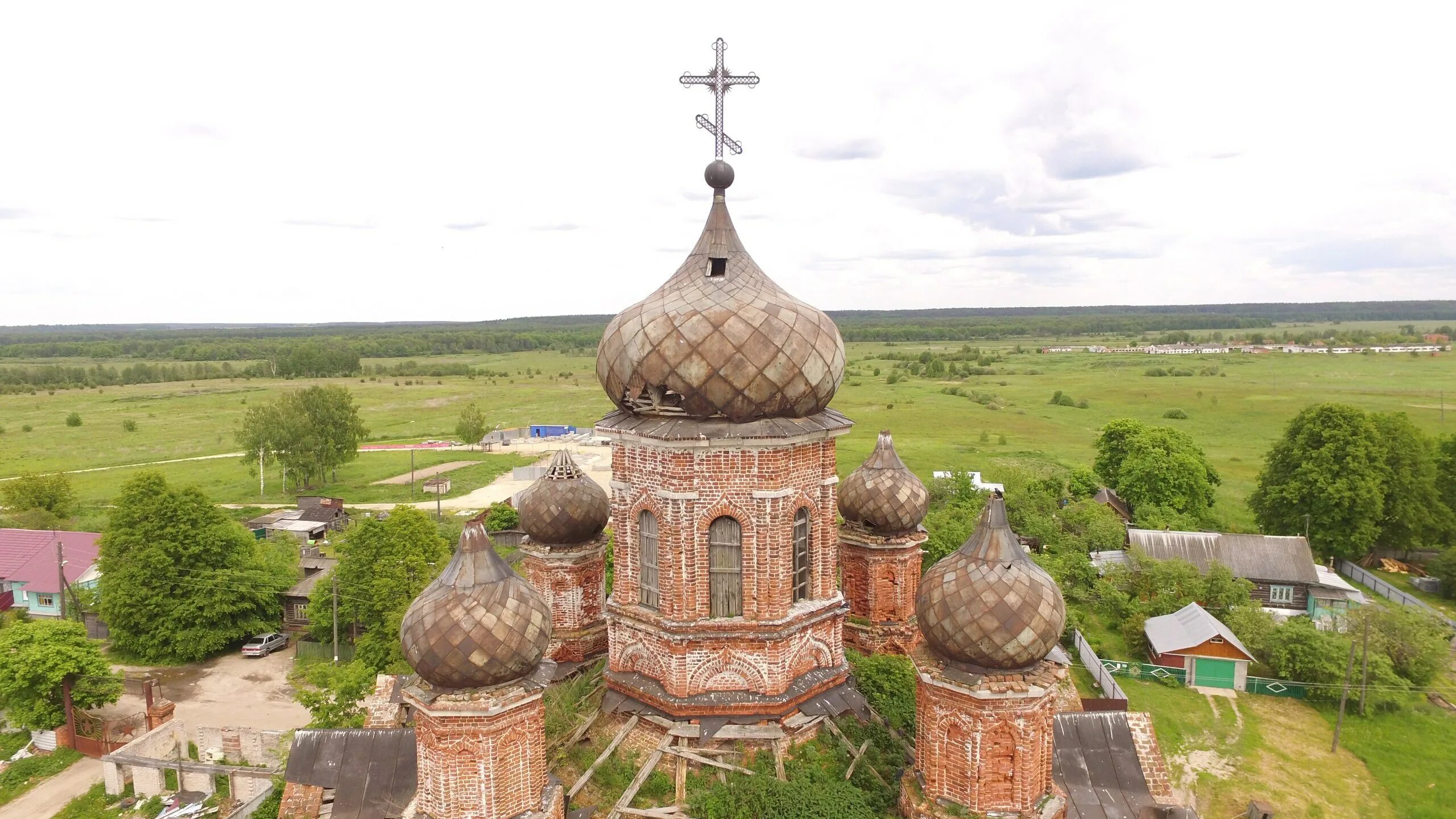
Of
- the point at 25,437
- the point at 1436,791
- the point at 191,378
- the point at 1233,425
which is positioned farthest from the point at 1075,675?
the point at 191,378

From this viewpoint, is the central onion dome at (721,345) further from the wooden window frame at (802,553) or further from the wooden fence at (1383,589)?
the wooden fence at (1383,589)

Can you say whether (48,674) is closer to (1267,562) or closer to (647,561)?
(647,561)

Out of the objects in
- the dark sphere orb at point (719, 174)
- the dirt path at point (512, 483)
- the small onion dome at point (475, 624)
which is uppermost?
the dark sphere orb at point (719, 174)

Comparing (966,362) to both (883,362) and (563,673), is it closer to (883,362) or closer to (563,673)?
(883,362)

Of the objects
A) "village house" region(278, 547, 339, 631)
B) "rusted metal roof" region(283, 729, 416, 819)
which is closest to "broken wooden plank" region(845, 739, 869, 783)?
"rusted metal roof" region(283, 729, 416, 819)

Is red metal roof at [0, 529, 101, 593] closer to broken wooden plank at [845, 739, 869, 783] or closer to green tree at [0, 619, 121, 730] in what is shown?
green tree at [0, 619, 121, 730]

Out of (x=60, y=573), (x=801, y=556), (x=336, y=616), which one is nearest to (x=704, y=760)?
(x=801, y=556)

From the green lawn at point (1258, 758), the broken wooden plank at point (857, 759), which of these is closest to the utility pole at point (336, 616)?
the broken wooden plank at point (857, 759)
